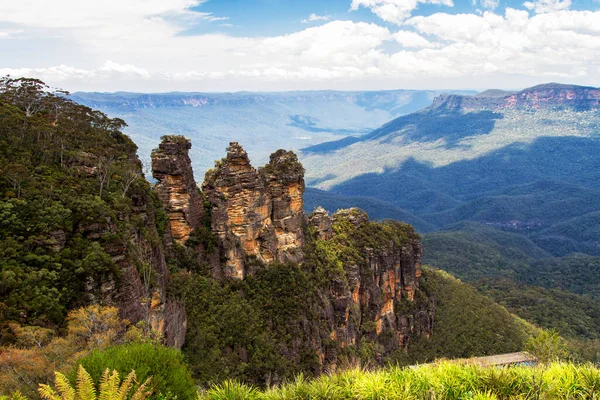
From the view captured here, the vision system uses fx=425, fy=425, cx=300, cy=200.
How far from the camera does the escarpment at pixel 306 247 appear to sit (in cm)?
3300

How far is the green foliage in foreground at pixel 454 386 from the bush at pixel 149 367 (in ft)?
5.79

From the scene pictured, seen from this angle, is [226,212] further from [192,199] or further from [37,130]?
[37,130]

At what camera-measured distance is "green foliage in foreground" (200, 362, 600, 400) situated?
46.2ft

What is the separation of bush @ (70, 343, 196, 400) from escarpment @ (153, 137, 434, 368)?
19.3m

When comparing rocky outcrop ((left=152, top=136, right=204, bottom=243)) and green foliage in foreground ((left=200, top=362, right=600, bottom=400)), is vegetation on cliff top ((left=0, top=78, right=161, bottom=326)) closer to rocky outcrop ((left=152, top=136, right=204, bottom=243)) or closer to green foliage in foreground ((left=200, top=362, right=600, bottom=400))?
rocky outcrop ((left=152, top=136, right=204, bottom=243))

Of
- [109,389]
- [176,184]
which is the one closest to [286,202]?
[176,184]

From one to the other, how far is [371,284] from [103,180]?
32412 mm

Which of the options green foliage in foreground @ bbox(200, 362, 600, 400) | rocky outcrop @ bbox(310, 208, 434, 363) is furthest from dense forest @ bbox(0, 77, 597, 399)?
green foliage in foreground @ bbox(200, 362, 600, 400)

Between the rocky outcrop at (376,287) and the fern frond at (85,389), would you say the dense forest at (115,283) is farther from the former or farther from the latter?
the fern frond at (85,389)

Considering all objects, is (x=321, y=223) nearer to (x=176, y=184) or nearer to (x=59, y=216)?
(x=176, y=184)

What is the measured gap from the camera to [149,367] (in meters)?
12.7

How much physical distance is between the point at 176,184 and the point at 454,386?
78.4 feet

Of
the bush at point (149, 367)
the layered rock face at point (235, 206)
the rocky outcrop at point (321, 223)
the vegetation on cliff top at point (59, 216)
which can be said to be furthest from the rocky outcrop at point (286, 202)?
the bush at point (149, 367)

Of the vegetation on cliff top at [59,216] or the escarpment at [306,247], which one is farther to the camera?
the escarpment at [306,247]
